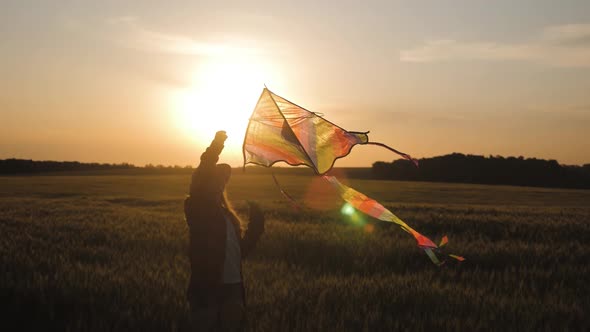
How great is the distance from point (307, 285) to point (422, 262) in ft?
12.0

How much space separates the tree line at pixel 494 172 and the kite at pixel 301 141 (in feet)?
209

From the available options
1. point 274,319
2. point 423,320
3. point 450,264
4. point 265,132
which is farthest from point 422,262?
point 265,132

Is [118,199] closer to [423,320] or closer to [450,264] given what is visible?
[450,264]

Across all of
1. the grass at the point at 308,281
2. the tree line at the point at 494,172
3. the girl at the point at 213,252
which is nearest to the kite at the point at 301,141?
the grass at the point at 308,281

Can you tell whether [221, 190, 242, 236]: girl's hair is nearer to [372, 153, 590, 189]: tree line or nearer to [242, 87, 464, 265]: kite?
[242, 87, 464, 265]: kite

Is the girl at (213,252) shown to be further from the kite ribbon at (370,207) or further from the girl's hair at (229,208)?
the kite ribbon at (370,207)

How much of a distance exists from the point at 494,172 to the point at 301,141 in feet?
230

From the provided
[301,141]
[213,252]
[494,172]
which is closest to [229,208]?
[213,252]

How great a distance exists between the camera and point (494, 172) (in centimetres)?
6850

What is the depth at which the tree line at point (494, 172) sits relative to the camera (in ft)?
220

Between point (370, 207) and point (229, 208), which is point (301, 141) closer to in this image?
point (370, 207)

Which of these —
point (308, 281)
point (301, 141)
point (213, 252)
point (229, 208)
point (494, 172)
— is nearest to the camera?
point (301, 141)

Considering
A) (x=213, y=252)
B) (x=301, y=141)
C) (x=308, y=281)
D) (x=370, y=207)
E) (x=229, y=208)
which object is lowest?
(x=308, y=281)

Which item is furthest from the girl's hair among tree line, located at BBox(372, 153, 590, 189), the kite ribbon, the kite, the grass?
tree line, located at BBox(372, 153, 590, 189)
